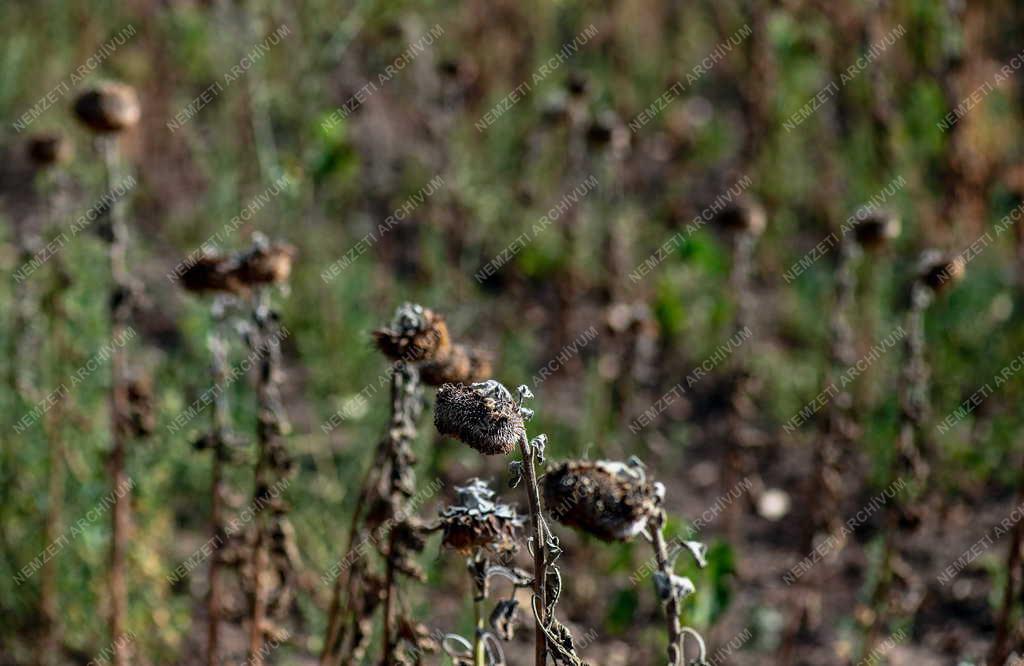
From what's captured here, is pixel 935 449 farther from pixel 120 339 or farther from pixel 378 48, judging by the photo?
pixel 378 48

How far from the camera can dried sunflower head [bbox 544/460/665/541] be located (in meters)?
1.77

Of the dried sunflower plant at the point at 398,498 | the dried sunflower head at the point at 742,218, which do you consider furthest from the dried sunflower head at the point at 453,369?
the dried sunflower head at the point at 742,218

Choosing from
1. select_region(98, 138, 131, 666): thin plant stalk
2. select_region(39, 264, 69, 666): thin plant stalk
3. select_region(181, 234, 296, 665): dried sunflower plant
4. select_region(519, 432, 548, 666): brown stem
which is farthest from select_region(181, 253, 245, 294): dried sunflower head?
select_region(519, 432, 548, 666): brown stem

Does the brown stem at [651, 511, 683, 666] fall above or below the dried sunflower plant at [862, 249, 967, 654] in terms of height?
below

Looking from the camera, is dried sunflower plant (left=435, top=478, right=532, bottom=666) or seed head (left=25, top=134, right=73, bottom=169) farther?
seed head (left=25, top=134, right=73, bottom=169)

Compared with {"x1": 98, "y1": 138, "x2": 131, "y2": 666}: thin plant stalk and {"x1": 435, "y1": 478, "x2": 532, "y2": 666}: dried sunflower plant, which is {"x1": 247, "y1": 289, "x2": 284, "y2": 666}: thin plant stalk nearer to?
{"x1": 98, "y1": 138, "x2": 131, "y2": 666}: thin plant stalk

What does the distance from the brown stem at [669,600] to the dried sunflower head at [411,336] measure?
0.60 m

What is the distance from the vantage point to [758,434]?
14.9 feet

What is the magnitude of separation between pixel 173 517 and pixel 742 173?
319cm

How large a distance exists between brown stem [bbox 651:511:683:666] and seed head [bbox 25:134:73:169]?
Answer: 2372mm

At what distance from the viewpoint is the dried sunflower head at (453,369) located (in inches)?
93.7

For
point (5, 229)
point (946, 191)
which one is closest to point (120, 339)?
point (5, 229)

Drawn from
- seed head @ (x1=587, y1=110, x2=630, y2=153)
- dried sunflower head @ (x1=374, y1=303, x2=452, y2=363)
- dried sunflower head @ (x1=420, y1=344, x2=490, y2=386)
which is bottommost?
dried sunflower head @ (x1=374, y1=303, x2=452, y2=363)

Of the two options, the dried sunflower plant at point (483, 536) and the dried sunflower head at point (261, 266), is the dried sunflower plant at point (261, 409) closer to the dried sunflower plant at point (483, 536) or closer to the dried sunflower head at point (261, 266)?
the dried sunflower head at point (261, 266)
